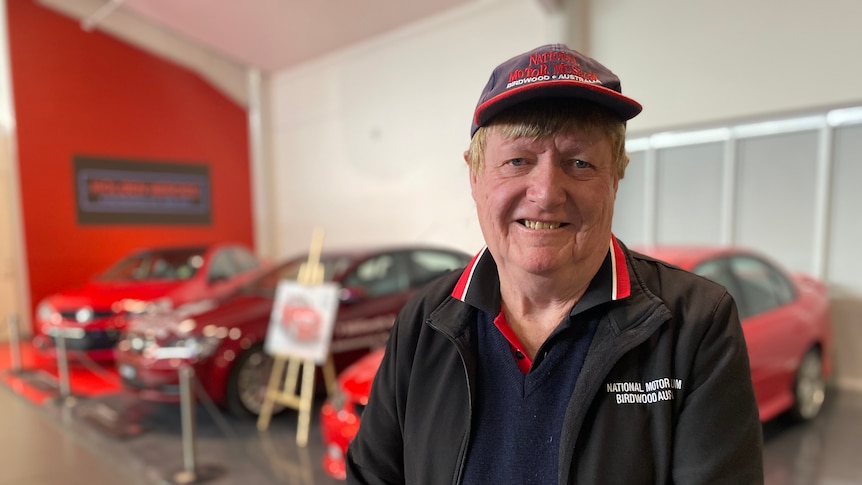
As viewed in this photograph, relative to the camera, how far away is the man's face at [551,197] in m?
0.91

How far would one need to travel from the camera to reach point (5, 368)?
5.96 m

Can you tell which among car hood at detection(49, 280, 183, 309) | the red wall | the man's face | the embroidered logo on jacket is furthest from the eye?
the red wall

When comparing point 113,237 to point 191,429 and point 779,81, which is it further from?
point 779,81

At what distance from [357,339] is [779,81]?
10.2 feet

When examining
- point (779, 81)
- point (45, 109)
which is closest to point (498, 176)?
point (779, 81)

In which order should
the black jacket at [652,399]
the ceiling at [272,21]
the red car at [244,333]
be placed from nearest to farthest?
the black jacket at [652,399], the red car at [244,333], the ceiling at [272,21]

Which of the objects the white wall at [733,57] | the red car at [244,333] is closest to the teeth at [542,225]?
the white wall at [733,57]

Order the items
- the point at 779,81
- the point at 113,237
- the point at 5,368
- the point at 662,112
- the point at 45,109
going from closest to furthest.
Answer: the point at 779,81 < the point at 662,112 < the point at 5,368 < the point at 45,109 < the point at 113,237

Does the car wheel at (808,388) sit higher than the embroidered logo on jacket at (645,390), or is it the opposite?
the embroidered logo on jacket at (645,390)

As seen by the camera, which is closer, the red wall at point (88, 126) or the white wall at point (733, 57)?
the white wall at point (733, 57)

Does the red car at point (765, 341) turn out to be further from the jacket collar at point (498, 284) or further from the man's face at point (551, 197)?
the man's face at point (551, 197)

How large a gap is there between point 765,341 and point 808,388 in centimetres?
88

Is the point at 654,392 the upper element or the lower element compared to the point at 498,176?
lower

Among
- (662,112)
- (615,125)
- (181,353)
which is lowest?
(181,353)
